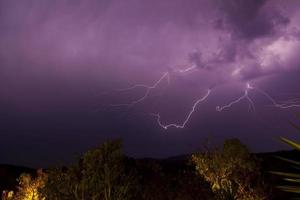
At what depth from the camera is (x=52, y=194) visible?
2986cm

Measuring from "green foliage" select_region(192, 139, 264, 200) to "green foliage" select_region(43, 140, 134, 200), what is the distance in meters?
6.56

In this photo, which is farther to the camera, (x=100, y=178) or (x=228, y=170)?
(x=228, y=170)

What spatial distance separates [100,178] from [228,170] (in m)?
9.58

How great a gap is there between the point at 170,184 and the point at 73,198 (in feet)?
97.1

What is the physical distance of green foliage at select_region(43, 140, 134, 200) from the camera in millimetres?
28000

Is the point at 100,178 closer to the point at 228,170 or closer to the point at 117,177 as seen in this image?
the point at 117,177

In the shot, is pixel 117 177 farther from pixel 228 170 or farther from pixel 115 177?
pixel 228 170

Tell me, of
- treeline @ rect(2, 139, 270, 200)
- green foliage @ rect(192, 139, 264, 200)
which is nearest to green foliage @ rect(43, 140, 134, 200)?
treeline @ rect(2, 139, 270, 200)

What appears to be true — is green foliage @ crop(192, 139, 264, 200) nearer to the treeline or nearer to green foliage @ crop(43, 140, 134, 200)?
the treeline

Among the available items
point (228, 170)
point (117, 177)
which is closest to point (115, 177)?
point (117, 177)

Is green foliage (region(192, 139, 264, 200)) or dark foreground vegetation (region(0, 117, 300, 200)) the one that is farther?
green foliage (region(192, 139, 264, 200))

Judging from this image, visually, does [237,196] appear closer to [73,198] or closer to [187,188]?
[73,198]

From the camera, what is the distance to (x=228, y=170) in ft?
107

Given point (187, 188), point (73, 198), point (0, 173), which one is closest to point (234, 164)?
point (73, 198)
